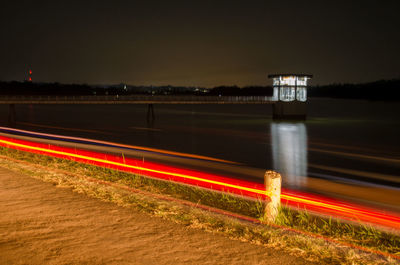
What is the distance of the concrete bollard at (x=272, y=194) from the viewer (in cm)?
689

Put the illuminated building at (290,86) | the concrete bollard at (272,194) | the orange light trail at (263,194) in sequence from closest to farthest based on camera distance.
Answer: the concrete bollard at (272,194), the orange light trail at (263,194), the illuminated building at (290,86)

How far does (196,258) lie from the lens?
205 inches

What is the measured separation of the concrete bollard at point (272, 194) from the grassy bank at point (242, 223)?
19 cm

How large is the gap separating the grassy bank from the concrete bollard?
0.19 m

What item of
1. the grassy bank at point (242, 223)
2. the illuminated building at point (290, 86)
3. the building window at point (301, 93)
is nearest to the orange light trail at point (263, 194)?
the grassy bank at point (242, 223)

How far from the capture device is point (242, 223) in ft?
21.8

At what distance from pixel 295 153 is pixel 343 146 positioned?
942 centimetres

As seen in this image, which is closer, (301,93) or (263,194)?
(263,194)

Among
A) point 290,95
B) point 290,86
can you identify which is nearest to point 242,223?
point 290,86

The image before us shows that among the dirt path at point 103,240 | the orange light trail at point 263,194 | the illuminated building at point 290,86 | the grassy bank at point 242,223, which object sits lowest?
the orange light trail at point 263,194

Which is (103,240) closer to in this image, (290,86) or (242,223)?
(242,223)

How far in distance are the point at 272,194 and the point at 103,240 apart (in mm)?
3050

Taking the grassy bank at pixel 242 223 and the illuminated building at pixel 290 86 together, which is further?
the illuminated building at pixel 290 86

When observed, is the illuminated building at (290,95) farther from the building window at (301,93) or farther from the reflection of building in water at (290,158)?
the reflection of building in water at (290,158)
